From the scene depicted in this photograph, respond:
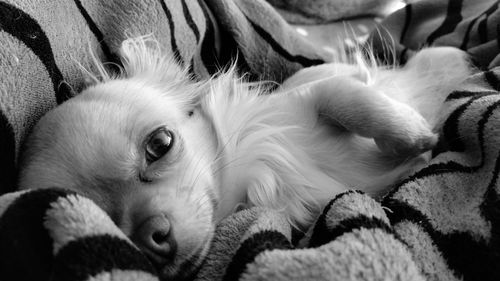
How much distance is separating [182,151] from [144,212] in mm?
180

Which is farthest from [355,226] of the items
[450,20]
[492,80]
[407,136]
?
[450,20]

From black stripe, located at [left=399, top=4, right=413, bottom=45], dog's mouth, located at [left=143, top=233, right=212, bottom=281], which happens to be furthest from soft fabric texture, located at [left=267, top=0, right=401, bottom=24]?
dog's mouth, located at [left=143, top=233, right=212, bottom=281]

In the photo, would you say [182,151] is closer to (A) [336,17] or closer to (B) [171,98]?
(B) [171,98]

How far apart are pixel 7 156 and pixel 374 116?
663 mm

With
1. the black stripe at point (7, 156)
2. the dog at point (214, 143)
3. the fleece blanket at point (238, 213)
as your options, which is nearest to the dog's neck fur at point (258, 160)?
the dog at point (214, 143)

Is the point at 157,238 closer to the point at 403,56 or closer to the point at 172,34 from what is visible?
the point at 172,34

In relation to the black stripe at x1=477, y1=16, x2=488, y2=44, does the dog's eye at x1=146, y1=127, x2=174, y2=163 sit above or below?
above

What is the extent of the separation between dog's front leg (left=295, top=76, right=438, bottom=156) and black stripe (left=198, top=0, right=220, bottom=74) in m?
0.44

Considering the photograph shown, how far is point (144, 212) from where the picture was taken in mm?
693

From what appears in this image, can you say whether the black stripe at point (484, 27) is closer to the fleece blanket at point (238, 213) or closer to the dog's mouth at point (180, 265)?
the fleece blanket at point (238, 213)

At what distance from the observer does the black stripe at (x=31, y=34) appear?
731 mm

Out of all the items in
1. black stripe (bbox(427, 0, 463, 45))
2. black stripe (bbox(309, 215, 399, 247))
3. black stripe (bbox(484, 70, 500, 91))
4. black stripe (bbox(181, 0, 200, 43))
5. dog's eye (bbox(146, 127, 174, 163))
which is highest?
black stripe (bbox(181, 0, 200, 43))

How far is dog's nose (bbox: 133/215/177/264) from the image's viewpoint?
25.8 inches

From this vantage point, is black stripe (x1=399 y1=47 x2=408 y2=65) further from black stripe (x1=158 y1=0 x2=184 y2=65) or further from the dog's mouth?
the dog's mouth
